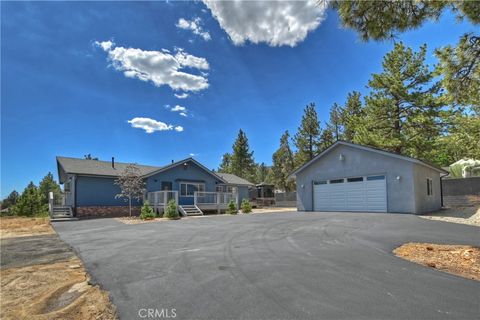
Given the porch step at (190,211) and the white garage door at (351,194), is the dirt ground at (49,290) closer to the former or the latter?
the porch step at (190,211)

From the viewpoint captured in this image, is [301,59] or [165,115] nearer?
[301,59]

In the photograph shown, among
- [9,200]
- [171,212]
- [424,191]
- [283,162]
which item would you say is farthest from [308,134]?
[9,200]

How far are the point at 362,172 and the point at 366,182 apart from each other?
2.11ft

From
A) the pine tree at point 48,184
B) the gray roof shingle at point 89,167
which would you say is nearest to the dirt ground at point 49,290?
the gray roof shingle at point 89,167

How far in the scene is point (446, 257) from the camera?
5.66 meters

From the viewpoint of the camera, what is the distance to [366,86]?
25.3 meters

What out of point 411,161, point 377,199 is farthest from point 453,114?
point 377,199

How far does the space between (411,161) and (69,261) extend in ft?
53.0

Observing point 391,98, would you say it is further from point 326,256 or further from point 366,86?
point 326,256

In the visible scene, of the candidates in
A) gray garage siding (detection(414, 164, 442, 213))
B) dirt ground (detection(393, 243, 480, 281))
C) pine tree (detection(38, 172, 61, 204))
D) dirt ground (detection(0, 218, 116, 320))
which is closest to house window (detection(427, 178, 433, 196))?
gray garage siding (detection(414, 164, 442, 213))

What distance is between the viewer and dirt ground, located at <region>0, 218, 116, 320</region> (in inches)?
140

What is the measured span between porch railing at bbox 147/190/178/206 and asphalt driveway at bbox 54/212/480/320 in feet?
40.6

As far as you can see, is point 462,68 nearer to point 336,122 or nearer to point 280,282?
point 280,282

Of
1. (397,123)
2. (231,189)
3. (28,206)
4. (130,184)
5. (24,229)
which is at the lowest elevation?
(24,229)
